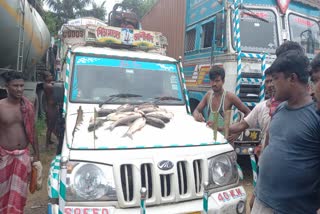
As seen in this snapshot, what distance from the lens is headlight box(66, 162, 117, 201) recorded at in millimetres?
2277

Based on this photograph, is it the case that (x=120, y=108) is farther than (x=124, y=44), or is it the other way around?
(x=124, y=44)

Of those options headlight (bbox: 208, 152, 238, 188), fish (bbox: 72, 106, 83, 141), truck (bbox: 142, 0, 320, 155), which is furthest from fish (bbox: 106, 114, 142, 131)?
truck (bbox: 142, 0, 320, 155)

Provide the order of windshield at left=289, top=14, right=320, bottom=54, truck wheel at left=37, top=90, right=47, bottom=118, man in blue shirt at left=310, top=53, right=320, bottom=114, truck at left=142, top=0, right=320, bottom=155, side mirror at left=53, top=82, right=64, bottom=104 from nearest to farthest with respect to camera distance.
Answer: man in blue shirt at left=310, top=53, right=320, bottom=114, side mirror at left=53, top=82, right=64, bottom=104, truck at left=142, top=0, right=320, bottom=155, windshield at left=289, top=14, right=320, bottom=54, truck wheel at left=37, top=90, right=47, bottom=118

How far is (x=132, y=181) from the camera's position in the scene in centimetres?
235

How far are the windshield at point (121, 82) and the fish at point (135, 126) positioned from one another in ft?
1.98

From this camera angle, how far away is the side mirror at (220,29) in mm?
5527

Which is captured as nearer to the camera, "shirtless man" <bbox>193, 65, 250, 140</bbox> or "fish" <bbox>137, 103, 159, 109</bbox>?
"fish" <bbox>137, 103, 159, 109</bbox>

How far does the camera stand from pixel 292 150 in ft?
5.87

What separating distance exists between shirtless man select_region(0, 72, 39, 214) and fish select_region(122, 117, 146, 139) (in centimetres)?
124

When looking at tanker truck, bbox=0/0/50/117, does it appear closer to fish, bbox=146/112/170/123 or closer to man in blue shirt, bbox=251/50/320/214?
fish, bbox=146/112/170/123

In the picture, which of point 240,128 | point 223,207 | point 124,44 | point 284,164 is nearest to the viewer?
point 284,164

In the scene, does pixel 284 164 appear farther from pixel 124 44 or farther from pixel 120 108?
pixel 124 44

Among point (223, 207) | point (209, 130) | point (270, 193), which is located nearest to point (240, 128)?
point (209, 130)

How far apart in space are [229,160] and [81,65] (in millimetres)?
1996
